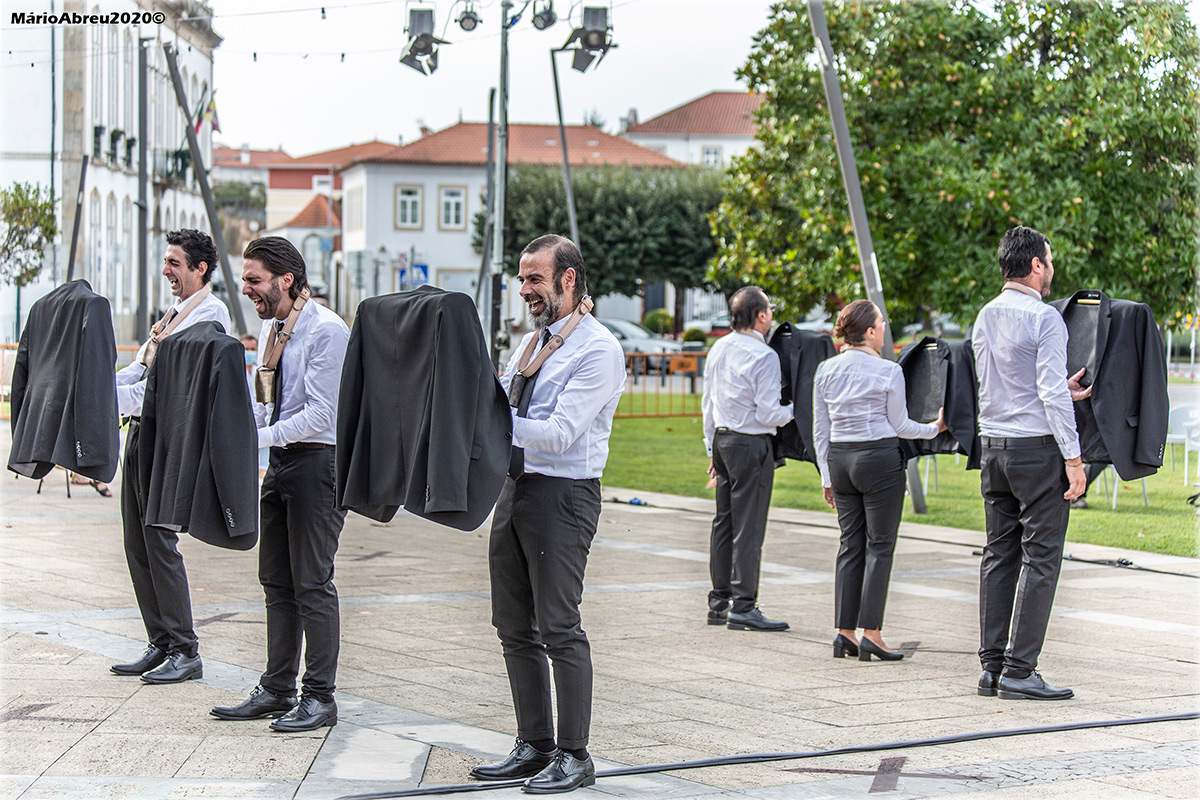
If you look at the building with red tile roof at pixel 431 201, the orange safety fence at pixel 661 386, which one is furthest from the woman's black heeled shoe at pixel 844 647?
the building with red tile roof at pixel 431 201

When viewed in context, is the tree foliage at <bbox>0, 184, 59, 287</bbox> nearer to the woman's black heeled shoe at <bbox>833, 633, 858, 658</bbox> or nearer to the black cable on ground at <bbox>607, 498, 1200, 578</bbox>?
the black cable on ground at <bbox>607, 498, 1200, 578</bbox>

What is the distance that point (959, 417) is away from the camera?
7.16m

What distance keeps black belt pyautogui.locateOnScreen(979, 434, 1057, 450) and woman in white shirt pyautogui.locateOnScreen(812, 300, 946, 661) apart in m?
0.80

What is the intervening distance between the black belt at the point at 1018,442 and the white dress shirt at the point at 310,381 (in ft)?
9.90

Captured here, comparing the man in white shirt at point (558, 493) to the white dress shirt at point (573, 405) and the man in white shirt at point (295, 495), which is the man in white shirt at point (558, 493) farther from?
the man in white shirt at point (295, 495)

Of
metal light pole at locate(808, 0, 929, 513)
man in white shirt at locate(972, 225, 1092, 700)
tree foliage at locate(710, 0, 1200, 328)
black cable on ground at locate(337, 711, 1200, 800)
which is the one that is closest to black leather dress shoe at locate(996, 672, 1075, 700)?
man in white shirt at locate(972, 225, 1092, 700)

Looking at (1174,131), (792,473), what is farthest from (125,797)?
(1174,131)

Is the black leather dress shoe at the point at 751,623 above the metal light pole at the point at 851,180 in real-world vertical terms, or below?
below

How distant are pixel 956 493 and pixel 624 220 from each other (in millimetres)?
40781

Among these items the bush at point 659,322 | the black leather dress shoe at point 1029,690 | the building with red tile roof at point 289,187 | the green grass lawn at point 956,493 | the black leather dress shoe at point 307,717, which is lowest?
the green grass lawn at point 956,493

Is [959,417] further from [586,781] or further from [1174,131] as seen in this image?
[1174,131]

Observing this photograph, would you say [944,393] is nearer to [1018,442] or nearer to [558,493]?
[1018,442]

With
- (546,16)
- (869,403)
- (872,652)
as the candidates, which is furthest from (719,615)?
(546,16)

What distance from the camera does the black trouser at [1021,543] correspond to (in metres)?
6.17
